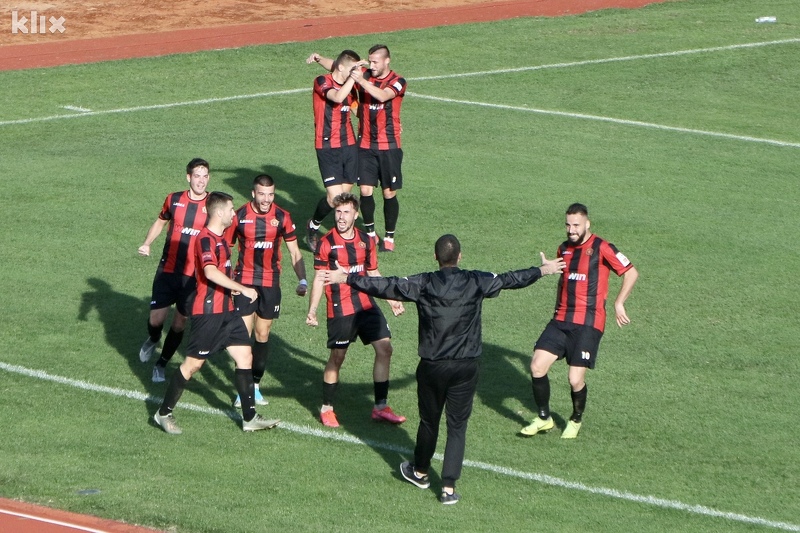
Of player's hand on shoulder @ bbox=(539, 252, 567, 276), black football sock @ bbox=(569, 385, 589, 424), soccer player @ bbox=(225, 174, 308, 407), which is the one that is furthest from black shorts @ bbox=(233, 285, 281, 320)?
player's hand on shoulder @ bbox=(539, 252, 567, 276)

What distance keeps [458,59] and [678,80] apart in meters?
4.75

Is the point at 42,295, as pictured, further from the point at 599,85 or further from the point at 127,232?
the point at 599,85

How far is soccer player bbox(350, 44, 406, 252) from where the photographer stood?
15.4 metres

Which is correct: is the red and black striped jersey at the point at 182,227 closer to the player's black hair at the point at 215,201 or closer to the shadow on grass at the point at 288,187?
the player's black hair at the point at 215,201

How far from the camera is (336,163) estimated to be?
15359mm

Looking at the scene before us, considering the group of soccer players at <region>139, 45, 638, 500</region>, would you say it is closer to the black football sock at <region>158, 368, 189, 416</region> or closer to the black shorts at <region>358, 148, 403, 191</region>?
the black football sock at <region>158, 368, 189, 416</region>

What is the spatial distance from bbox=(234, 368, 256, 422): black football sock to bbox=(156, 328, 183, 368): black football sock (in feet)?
5.13

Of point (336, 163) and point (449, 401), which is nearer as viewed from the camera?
point (449, 401)

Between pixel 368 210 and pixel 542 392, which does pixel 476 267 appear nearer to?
pixel 368 210

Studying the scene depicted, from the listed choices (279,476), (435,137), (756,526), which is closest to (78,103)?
(435,137)

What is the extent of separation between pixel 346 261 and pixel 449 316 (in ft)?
6.24

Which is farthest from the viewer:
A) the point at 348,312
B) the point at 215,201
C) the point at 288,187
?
the point at 288,187

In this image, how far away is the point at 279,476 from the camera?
9.87 m

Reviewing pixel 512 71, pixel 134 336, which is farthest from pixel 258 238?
pixel 512 71
